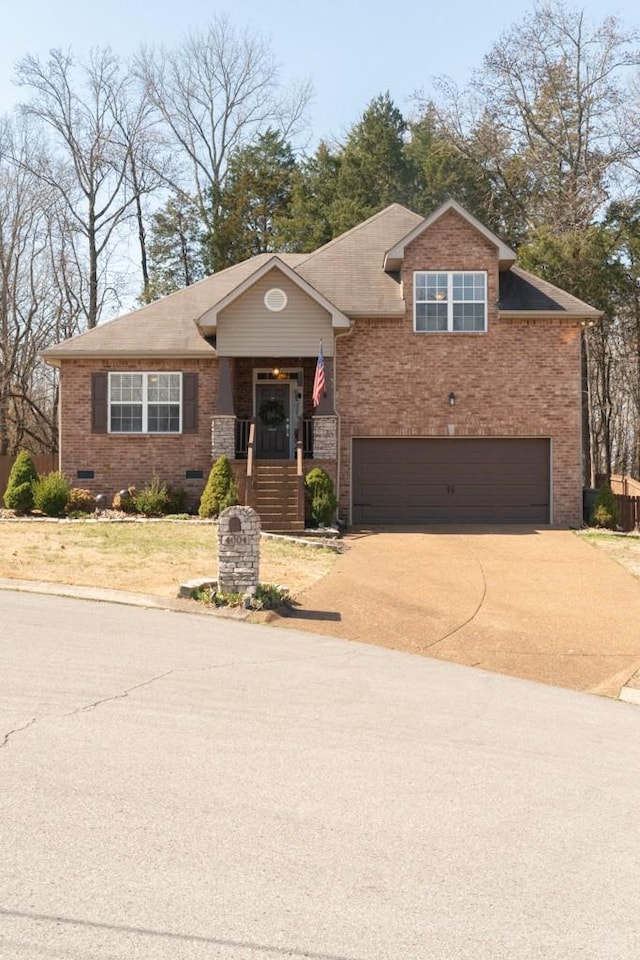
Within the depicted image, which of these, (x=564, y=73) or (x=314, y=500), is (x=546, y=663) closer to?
(x=314, y=500)

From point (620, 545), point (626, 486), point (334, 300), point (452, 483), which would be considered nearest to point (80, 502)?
point (334, 300)

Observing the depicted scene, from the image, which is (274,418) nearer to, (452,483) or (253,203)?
(452,483)

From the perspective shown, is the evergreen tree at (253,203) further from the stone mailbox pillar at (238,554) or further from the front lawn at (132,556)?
the stone mailbox pillar at (238,554)

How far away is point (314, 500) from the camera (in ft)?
65.2

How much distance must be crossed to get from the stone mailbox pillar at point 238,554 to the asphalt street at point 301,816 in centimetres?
349

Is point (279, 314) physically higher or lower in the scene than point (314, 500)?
higher

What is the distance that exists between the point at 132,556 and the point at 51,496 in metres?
6.50

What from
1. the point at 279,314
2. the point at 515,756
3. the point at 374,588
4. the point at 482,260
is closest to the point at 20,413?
the point at 279,314

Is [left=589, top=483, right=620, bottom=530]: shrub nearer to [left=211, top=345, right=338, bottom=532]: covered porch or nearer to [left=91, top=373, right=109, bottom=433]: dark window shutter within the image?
[left=211, top=345, right=338, bottom=532]: covered porch

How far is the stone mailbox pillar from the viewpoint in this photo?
12.1 metres

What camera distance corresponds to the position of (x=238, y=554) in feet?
39.7

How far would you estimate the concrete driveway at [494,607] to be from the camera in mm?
10516

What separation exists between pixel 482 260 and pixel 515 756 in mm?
17956

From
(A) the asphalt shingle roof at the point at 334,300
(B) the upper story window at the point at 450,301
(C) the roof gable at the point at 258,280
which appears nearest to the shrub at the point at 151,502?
(A) the asphalt shingle roof at the point at 334,300
